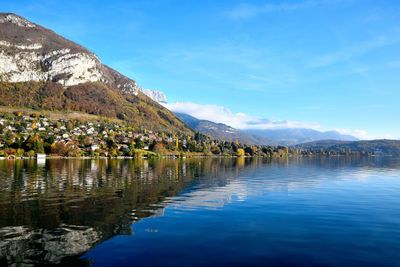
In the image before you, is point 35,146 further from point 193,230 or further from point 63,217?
point 193,230

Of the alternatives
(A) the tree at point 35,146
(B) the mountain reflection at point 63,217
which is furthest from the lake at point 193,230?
(A) the tree at point 35,146

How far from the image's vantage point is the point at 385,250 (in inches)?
945

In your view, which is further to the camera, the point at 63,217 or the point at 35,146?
the point at 35,146

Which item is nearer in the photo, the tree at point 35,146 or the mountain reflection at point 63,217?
the mountain reflection at point 63,217

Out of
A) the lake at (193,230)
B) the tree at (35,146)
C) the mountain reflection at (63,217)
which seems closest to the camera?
the lake at (193,230)

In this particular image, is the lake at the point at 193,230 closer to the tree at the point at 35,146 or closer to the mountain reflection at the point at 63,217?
the mountain reflection at the point at 63,217

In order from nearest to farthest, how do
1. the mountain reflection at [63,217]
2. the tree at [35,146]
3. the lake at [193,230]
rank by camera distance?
the lake at [193,230] < the mountain reflection at [63,217] < the tree at [35,146]

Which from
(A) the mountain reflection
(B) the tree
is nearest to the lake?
(A) the mountain reflection

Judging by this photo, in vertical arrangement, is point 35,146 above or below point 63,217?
above

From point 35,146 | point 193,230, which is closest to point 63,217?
point 193,230

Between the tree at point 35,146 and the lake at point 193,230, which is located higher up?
the tree at point 35,146

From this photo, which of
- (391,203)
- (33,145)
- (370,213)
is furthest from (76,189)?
(33,145)

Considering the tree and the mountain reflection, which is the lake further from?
the tree

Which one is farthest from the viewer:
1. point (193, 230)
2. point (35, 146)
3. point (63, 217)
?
point (35, 146)
